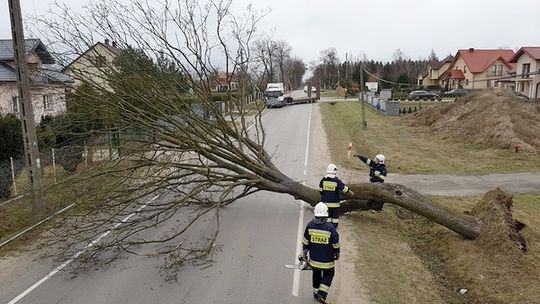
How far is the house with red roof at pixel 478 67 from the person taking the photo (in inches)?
2704

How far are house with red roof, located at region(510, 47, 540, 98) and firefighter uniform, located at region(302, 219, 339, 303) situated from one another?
147ft

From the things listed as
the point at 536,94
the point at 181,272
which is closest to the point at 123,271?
the point at 181,272

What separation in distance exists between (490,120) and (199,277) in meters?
21.8

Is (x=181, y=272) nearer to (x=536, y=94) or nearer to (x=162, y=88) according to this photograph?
(x=162, y=88)

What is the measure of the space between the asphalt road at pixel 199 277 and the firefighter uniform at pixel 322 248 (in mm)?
721

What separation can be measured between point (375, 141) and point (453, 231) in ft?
49.3

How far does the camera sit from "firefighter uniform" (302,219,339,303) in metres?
6.90

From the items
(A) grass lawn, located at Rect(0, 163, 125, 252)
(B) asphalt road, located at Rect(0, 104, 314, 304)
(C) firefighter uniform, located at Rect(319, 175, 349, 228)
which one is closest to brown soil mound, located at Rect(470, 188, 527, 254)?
(C) firefighter uniform, located at Rect(319, 175, 349, 228)

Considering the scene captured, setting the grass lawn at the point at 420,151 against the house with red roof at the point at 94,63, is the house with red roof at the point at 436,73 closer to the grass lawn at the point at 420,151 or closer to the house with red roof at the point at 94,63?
the grass lawn at the point at 420,151

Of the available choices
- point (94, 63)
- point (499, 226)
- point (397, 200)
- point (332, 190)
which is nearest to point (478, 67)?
point (397, 200)

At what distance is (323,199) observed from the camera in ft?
32.0

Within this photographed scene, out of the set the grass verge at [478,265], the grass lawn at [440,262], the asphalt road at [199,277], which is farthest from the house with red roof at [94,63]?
the grass verge at [478,265]

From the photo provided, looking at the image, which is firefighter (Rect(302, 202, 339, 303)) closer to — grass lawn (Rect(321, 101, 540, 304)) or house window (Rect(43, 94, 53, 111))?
grass lawn (Rect(321, 101, 540, 304))

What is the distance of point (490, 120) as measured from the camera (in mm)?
25250
